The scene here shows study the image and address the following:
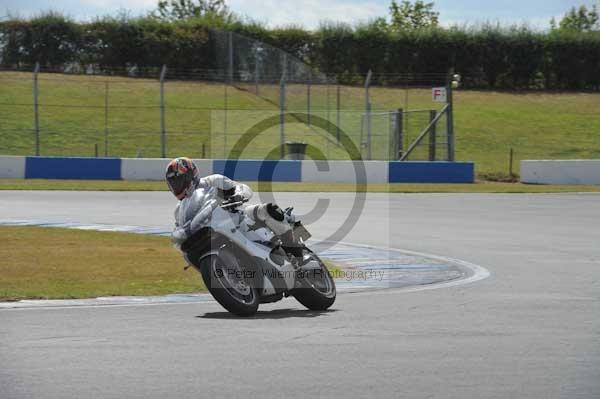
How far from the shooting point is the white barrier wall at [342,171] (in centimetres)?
3353

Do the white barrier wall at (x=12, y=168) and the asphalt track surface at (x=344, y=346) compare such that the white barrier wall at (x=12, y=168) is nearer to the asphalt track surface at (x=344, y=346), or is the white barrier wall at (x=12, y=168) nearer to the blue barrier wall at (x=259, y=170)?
the blue barrier wall at (x=259, y=170)

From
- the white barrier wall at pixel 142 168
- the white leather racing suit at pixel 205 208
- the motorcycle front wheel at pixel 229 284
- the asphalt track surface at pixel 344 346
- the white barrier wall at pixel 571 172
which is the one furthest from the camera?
the white barrier wall at pixel 571 172

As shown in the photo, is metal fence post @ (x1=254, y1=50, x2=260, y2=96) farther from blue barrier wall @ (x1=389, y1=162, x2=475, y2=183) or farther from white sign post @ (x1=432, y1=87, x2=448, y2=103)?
blue barrier wall @ (x1=389, y1=162, x2=475, y2=183)

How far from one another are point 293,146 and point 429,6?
52209mm

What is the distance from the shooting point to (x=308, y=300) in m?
9.69

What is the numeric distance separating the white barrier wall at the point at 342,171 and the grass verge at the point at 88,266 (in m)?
16.9

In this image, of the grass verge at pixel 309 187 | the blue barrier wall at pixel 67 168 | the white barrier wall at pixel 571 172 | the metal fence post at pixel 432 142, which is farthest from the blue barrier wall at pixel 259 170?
the white barrier wall at pixel 571 172

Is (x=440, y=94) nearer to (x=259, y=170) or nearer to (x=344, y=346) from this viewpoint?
(x=259, y=170)

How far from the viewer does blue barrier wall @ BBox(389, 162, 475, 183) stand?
33938 mm

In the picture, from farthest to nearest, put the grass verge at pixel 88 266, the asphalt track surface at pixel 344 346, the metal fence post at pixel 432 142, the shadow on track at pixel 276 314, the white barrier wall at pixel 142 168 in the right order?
the metal fence post at pixel 432 142, the white barrier wall at pixel 142 168, the grass verge at pixel 88 266, the shadow on track at pixel 276 314, the asphalt track surface at pixel 344 346

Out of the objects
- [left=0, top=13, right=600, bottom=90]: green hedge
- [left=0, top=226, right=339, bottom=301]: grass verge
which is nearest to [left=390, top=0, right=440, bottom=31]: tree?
[left=0, top=13, right=600, bottom=90]: green hedge

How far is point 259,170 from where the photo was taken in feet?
109

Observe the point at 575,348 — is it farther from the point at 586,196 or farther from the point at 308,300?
the point at 586,196

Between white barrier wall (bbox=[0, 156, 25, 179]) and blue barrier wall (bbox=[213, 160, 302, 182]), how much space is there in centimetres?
549
